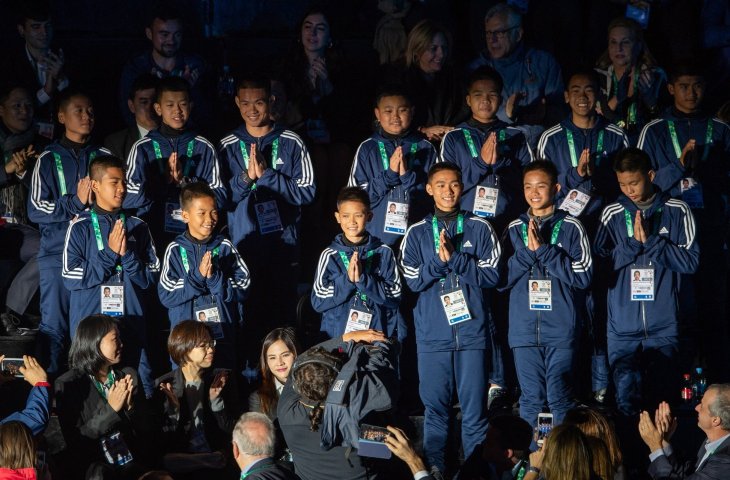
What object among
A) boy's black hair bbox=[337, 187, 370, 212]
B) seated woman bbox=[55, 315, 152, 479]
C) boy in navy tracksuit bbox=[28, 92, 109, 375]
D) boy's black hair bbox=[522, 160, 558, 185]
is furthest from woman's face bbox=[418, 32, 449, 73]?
seated woman bbox=[55, 315, 152, 479]

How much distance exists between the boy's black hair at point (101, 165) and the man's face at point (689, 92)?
4231mm

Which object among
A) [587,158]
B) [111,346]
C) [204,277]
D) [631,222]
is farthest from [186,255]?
[631,222]

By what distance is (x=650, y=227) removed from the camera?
7242 mm

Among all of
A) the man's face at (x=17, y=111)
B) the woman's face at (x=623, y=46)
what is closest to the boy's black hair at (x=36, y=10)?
the man's face at (x=17, y=111)

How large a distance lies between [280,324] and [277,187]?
1.08m

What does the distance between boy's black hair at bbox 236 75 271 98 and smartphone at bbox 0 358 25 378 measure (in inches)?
101

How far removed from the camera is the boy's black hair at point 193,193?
6.98m

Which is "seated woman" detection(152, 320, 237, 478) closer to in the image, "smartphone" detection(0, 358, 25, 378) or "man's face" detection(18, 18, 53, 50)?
"smartphone" detection(0, 358, 25, 378)

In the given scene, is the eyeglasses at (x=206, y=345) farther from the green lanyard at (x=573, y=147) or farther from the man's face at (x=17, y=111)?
the green lanyard at (x=573, y=147)

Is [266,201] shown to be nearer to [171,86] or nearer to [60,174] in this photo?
[171,86]

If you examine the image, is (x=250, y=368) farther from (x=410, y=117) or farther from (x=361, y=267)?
(x=410, y=117)

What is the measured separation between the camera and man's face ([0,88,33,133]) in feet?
25.6

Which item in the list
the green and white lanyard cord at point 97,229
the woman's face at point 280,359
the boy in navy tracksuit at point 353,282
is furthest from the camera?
the green and white lanyard cord at point 97,229

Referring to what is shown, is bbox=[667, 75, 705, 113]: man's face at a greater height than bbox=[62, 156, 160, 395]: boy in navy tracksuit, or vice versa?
bbox=[667, 75, 705, 113]: man's face
